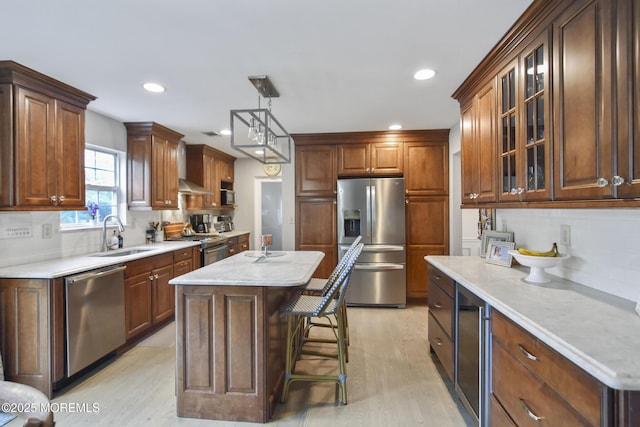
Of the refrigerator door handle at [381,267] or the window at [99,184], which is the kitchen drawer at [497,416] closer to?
the refrigerator door handle at [381,267]

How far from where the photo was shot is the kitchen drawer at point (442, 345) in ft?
7.02

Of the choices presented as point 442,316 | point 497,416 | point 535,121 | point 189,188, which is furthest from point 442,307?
point 189,188

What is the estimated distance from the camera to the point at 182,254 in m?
3.70

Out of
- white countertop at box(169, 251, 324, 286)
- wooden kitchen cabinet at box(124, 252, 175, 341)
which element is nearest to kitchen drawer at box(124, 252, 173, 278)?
wooden kitchen cabinet at box(124, 252, 175, 341)

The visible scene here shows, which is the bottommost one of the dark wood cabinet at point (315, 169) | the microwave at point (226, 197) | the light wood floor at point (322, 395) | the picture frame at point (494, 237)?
the light wood floor at point (322, 395)

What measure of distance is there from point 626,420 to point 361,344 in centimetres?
231

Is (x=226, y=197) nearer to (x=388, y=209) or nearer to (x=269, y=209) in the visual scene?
(x=269, y=209)

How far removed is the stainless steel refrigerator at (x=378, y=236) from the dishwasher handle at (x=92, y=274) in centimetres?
253

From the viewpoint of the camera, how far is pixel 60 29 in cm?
179

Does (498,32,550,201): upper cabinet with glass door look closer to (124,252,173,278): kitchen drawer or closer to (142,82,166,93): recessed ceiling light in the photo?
(142,82,166,93): recessed ceiling light

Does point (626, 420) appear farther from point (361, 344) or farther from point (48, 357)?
point (48, 357)

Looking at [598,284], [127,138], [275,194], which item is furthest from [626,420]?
[275,194]

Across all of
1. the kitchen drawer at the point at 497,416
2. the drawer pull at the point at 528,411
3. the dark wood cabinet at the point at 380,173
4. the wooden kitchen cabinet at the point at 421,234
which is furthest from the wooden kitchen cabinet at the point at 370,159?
the drawer pull at the point at 528,411

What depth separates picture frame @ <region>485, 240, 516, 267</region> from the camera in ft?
7.35
